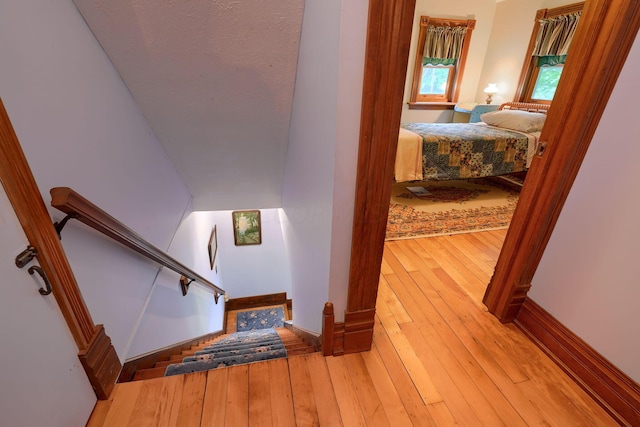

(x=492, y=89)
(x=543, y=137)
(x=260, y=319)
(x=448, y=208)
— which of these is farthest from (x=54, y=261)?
(x=492, y=89)

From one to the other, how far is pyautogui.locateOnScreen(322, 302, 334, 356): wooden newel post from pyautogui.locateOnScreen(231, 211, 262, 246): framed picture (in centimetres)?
379

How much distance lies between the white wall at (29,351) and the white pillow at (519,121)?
4244mm

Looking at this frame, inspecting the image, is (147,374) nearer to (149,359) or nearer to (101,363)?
(149,359)

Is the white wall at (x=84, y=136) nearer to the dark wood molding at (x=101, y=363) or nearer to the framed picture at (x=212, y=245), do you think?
the dark wood molding at (x=101, y=363)

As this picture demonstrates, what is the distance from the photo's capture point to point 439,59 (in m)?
5.29

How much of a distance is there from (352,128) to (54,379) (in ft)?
4.19

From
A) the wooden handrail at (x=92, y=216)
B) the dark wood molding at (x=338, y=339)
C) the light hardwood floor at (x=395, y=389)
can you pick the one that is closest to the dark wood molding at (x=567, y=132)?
the light hardwood floor at (x=395, y=389)

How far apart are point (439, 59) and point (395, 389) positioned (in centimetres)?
561

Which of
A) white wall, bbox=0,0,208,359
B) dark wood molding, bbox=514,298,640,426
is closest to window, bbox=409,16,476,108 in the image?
dark wood molding, bbox=514,298,640,426

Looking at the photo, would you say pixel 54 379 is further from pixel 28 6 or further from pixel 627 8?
pixel 627 8

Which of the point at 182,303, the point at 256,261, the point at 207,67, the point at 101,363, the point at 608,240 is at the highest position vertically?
the point at 207,67

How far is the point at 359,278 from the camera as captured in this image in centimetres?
130

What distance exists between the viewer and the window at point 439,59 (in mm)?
5074

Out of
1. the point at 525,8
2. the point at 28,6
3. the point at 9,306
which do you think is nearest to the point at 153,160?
the point at 28,6
